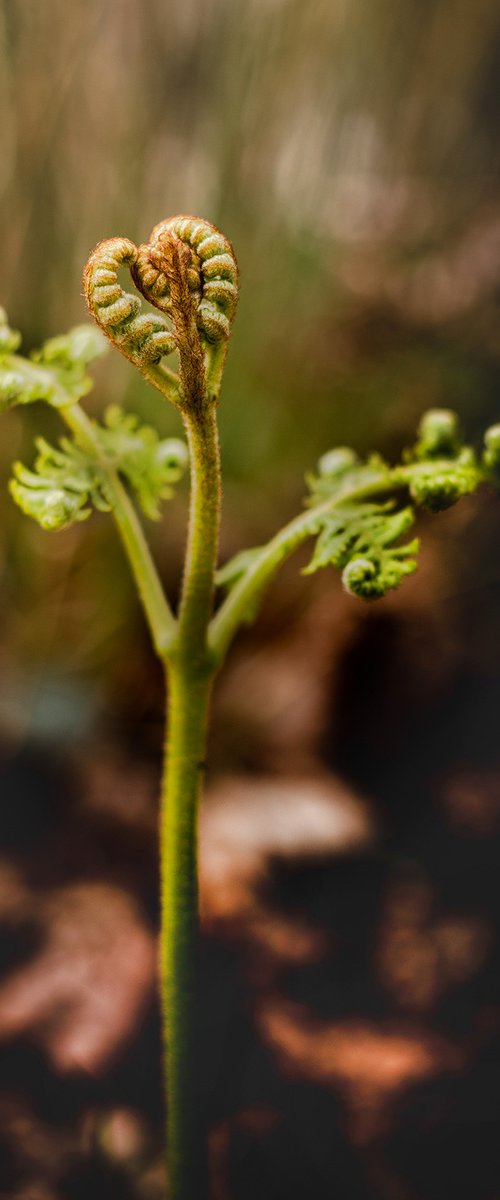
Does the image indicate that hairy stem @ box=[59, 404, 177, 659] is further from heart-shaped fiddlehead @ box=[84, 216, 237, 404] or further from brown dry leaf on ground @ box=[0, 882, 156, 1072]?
brown dry leaf on ground @ box=[0, 882, 156, 1072]

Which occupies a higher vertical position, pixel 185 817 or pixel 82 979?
pixel 185 817

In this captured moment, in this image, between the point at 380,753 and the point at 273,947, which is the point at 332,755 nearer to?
the point at 380,753

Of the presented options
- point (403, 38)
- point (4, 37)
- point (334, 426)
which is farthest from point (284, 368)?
point (4, 37)

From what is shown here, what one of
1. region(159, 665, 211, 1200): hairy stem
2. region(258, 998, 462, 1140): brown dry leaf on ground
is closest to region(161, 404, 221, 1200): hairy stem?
region(159, 665, 211, 1200): hairy stem

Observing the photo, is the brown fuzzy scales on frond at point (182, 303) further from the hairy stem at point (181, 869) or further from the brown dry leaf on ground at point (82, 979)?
the brown dry leaf on ground at point (82, 979)

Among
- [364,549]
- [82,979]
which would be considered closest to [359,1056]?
[82,979]

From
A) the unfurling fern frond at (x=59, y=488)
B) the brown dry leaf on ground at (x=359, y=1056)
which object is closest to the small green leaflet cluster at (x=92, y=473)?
the unfurling fern frond at (x=59, y=488)

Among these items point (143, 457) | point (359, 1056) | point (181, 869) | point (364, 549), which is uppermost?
point (143, 457)

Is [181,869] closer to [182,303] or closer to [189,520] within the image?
[189,520]
